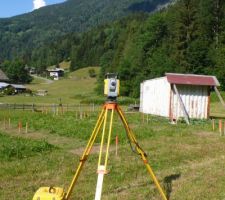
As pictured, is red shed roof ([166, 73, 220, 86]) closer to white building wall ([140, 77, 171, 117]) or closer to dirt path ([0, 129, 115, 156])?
white building wall ([140, 77, 171, 117])

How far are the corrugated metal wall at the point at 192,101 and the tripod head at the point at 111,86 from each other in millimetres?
28161

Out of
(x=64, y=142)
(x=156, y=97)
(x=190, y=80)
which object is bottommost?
(x=64, y=142)

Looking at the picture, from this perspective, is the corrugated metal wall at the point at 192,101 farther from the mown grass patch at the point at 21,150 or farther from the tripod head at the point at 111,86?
the tripod head at the point at 111,86

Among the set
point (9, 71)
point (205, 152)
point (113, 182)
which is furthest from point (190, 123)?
point (9, 71)

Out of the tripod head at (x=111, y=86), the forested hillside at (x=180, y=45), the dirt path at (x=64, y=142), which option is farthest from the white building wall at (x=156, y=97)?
the tripod head at (x=111, y=86)

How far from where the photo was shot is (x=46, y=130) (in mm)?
29078

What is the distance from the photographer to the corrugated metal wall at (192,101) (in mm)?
37031

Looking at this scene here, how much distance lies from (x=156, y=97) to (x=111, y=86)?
109ft

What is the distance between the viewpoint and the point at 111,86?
890 cm

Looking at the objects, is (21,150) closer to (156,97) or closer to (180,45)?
(156,97)

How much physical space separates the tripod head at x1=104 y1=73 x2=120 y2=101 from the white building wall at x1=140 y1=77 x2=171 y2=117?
95.8 ft

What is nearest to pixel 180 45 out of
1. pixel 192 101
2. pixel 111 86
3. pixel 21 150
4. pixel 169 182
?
pixel 192 101

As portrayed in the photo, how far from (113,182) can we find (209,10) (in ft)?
261

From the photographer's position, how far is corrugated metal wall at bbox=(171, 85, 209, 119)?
3703cm
